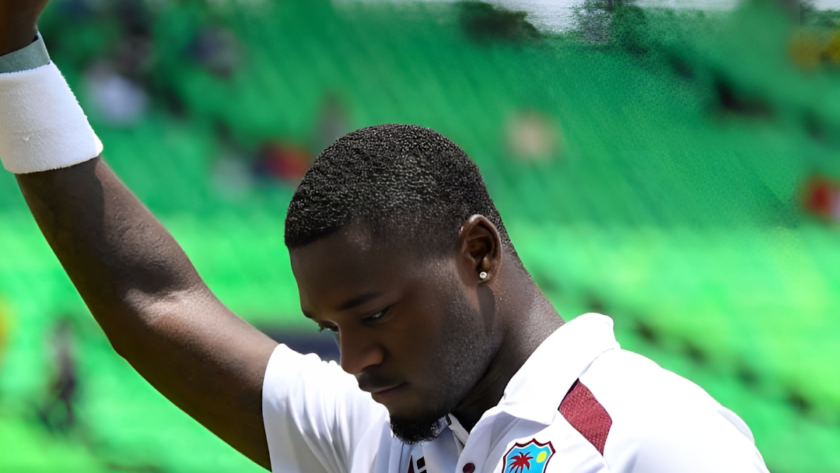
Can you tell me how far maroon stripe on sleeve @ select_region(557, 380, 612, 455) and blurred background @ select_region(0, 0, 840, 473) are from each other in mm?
1524

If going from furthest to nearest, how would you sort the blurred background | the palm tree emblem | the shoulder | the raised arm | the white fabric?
the blurred background < the raised arm < the white fabric < the palm tree emblem < the shoulder

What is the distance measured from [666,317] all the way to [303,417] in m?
1.53

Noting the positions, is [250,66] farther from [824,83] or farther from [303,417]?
[824,83]

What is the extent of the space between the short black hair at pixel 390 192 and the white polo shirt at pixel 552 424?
30 centimetres

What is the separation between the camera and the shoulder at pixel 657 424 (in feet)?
3.74

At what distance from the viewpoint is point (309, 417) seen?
1699 mm

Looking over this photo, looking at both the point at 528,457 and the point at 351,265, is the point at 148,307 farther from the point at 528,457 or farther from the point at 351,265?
the point at 528,457

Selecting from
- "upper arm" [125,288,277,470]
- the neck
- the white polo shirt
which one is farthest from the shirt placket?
"upper arm" [125,288,277,470]

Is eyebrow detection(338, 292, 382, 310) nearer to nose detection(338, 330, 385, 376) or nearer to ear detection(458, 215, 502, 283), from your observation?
nose detection(338, 330, 385, 376)

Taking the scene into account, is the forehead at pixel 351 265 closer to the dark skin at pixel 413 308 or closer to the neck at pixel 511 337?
the dark skin at pixel 413 308

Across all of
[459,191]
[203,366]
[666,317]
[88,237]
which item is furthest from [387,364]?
[666,317]

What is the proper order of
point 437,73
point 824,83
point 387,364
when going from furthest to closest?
1. point 437,73
2. point 824,83
3. point 387,364

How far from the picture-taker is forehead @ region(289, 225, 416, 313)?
136 cm

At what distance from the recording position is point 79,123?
1.63 m
